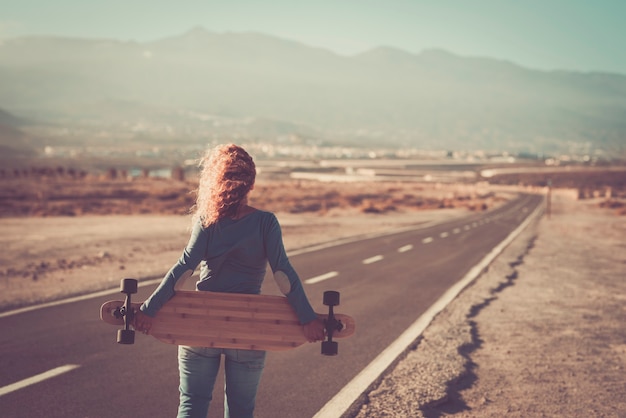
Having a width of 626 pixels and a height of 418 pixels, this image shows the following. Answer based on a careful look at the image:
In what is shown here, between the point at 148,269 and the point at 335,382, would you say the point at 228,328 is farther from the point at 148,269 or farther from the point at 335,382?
the point at 148,269

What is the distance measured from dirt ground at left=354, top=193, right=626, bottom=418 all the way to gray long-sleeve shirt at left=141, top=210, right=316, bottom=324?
2169 mm

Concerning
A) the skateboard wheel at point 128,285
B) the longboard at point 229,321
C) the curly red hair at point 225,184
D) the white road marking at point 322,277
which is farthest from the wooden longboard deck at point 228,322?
the white road marking at point 322,277

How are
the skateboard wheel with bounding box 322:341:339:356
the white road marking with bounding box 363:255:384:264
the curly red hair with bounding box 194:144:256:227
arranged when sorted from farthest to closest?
the white road marking with bounding box 363:255:384:264
the skateboard wheel with bounding box 322:341:339:356
the curly red hair with bounding box 194:144:256:227

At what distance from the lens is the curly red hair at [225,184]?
134 inches

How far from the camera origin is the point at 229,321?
3461 millimetres

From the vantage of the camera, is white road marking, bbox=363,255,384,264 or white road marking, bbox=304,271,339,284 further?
white road marking, bbox=363,255,384,264

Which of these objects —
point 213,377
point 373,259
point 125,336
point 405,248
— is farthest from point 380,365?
point 405,248

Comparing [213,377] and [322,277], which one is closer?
[213,377]

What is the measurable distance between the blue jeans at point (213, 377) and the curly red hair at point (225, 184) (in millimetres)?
742

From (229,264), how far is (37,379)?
345 cm

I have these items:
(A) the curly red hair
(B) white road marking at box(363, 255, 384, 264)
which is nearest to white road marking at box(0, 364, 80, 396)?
(A) the curly red hair

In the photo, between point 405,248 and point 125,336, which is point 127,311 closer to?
point 125,336

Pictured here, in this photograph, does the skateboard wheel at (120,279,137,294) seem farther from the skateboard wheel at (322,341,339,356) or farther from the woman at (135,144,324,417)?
the skateboard wheel at (322,341,339,356)

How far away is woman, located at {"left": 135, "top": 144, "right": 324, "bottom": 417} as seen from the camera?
3436 millimetres
